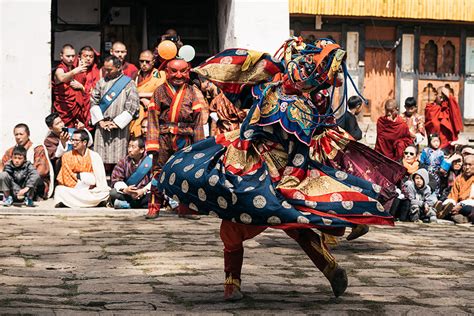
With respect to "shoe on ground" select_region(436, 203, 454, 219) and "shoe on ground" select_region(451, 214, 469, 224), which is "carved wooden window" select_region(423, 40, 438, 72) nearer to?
"shoe on ground" select_region(436, 203, 454, 219)

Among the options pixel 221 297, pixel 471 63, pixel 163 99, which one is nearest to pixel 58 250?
pixel 221 297

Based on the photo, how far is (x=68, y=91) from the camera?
1298 cm

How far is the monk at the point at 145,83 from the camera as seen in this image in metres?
12.6

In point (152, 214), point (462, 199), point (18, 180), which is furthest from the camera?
point (462, 199)

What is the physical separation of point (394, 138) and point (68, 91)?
3990mm

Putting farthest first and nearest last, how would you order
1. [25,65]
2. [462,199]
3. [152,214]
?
[25,65] < [462,199] < [152,214]

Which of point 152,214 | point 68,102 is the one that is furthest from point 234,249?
point 68,102

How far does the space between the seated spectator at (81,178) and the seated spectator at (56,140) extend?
36 cm

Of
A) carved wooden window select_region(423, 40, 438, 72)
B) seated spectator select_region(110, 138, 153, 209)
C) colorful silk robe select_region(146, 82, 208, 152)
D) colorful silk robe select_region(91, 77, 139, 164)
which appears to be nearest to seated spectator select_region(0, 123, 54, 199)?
colorful silk robe select_region(91, 77, 139, 164)

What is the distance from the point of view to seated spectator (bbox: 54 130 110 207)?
1139 centimetres

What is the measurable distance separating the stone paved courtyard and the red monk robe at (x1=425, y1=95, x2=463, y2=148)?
5896 millimetres

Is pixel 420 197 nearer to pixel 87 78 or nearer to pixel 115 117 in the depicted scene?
→ pixel 115 117

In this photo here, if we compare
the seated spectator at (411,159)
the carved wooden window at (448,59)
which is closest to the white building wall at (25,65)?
the seated spectator at (411,159)

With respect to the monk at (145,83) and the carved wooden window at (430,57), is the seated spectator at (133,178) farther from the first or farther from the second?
the carved wooden window at (430,57)
